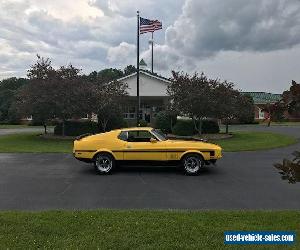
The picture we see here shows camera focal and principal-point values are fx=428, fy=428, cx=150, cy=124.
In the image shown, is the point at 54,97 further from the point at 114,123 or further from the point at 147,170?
the point at 147,170

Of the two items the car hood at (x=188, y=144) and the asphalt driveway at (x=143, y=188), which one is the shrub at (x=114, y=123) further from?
the car hood at (x=188, y=144)

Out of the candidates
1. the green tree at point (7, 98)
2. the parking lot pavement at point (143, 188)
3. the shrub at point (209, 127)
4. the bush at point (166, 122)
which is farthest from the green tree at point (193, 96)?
the green tree at point (7, 98)

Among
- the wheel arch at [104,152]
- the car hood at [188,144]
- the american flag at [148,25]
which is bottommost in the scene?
the wheel arch at [104,152]

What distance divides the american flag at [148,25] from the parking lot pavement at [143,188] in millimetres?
17184

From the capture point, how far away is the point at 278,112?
3514 millimetres

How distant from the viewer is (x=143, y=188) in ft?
35.6

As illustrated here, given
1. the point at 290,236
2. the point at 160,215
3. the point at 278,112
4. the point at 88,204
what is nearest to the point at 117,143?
the point at 88,204

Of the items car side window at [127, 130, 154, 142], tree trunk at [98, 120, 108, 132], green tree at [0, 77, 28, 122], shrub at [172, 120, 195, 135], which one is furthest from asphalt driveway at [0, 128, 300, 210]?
green tree at [0, 77, 28, 122]

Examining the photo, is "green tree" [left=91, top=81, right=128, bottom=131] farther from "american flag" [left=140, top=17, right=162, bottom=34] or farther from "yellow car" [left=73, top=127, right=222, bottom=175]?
"yellow car" [left=73, top=127, right=222, bottom=175]

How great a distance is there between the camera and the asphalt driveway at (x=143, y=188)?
29.5ft

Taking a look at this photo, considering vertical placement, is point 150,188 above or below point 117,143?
below

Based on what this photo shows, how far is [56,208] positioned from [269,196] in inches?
187

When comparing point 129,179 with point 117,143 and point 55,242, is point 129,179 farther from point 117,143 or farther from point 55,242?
point 55,242

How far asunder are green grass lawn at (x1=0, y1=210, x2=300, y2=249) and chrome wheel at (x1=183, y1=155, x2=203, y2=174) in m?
5.54
